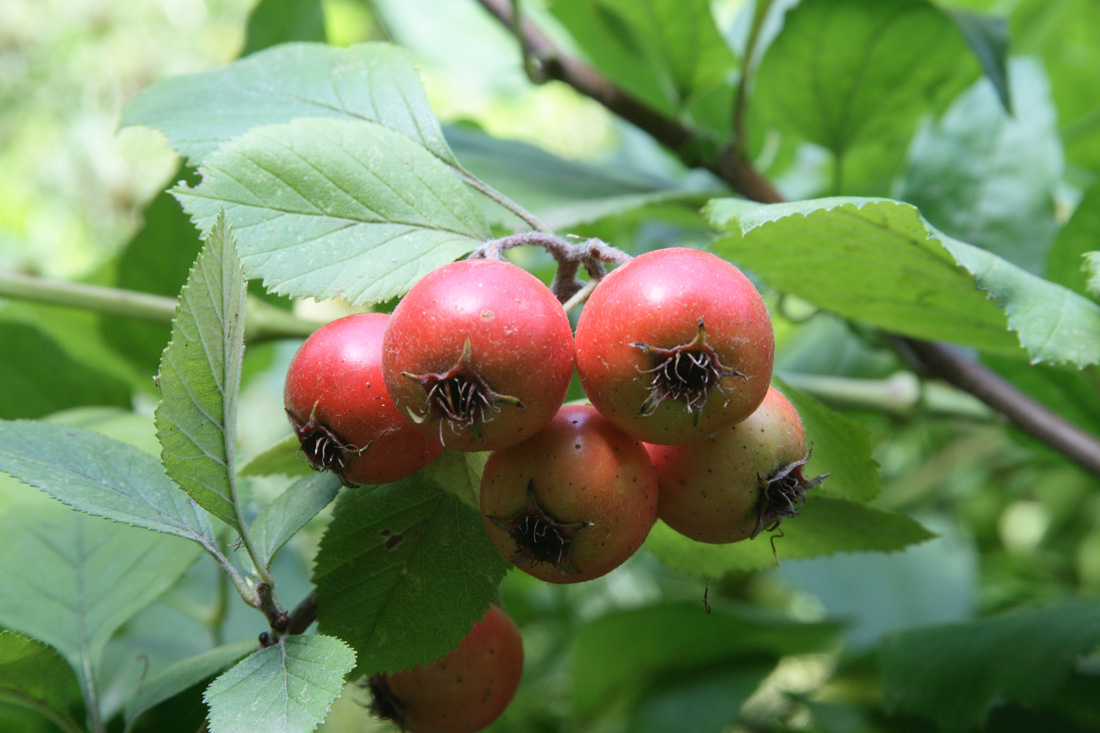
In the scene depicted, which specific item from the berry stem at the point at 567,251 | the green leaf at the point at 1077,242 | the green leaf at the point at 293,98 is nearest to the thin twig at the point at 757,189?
the green leaf at the point at 1077,242

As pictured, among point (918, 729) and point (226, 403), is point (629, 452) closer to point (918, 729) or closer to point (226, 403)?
point (226, 403)

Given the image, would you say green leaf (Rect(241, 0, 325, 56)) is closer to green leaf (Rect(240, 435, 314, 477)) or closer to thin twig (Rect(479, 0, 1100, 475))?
thin twig (Rect(479, 0, 1100, 475))

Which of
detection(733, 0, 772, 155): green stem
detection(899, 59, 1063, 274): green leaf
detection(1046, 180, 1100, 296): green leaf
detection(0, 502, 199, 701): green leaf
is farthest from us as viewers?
detection(899, 59, 1063, 274): green leaf

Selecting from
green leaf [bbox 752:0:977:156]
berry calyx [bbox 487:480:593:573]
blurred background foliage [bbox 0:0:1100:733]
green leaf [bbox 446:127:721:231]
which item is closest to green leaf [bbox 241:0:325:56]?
blurred background foliage [bbox 0:0:1100:733]

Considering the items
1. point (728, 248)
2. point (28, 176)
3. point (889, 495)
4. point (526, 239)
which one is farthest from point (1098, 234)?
point (28, 176)

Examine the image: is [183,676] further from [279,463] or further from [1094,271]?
[1094,271]
